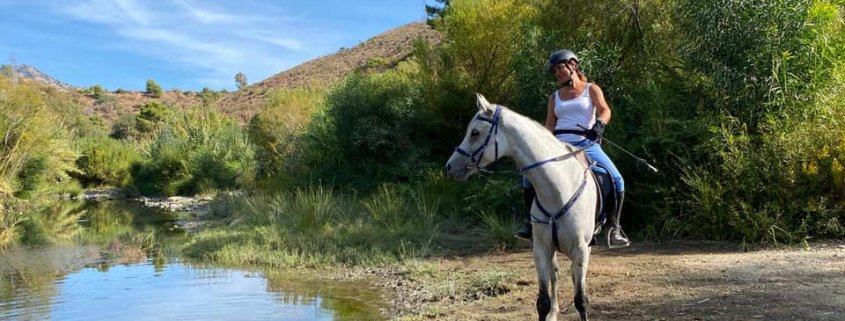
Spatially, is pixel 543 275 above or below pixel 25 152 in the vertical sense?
below

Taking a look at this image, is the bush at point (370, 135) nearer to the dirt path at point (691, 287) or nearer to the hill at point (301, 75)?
the dirt path at point (691, 287)

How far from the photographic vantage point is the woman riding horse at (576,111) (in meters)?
5.11

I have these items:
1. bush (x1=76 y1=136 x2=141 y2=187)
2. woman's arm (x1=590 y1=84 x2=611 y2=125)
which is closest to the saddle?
woman's arm (x1=590 y1=84 x2=611 y2=125)

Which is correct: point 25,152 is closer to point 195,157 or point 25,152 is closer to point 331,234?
point 195,157

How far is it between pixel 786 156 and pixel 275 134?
1854 cm

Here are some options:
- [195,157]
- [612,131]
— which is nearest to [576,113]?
[612,131]

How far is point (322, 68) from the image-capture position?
7019 cm

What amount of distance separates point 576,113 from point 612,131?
6081 millimetres

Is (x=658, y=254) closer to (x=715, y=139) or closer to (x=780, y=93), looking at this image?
(x=715, y=139)

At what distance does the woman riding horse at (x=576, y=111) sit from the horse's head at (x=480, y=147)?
78 cm

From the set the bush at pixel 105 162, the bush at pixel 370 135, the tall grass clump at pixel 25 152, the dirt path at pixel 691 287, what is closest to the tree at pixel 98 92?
the bush at pixel 105 162

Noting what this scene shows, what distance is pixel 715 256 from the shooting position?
8.37m

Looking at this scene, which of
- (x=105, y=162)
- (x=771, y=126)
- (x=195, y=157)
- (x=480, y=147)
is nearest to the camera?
(x=480, y=147)

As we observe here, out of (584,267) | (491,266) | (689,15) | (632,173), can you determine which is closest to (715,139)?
(632,173)
